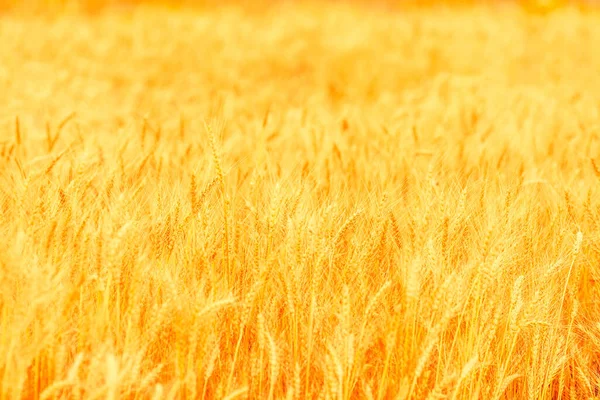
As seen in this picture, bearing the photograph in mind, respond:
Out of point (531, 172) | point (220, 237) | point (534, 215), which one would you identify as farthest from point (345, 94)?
point (220, 237)

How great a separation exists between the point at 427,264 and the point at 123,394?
73 cm

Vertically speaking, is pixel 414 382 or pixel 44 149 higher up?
pixel 44 149

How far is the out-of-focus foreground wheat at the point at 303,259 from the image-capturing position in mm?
1508

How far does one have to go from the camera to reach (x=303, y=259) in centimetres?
173

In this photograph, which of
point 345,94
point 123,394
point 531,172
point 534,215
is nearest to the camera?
point 123,394

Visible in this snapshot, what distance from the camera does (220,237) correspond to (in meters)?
1.88

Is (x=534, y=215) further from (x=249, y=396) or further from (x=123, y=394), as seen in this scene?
(x=123, y=394)

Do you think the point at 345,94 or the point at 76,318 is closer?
the point at 76,318

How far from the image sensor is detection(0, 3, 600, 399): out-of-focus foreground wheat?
151 centimetres

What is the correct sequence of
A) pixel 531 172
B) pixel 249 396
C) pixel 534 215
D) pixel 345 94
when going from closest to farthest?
1. pixel 249 396
2. pixel 534 215
3. pixel 531 172
4. pixel 345 94

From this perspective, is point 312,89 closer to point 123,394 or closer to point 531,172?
point 531,172

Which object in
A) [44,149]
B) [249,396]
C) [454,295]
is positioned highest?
[44,149]

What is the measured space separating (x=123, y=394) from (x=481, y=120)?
236 centimetres

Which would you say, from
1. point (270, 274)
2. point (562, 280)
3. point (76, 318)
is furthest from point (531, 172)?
point (76, 318)
